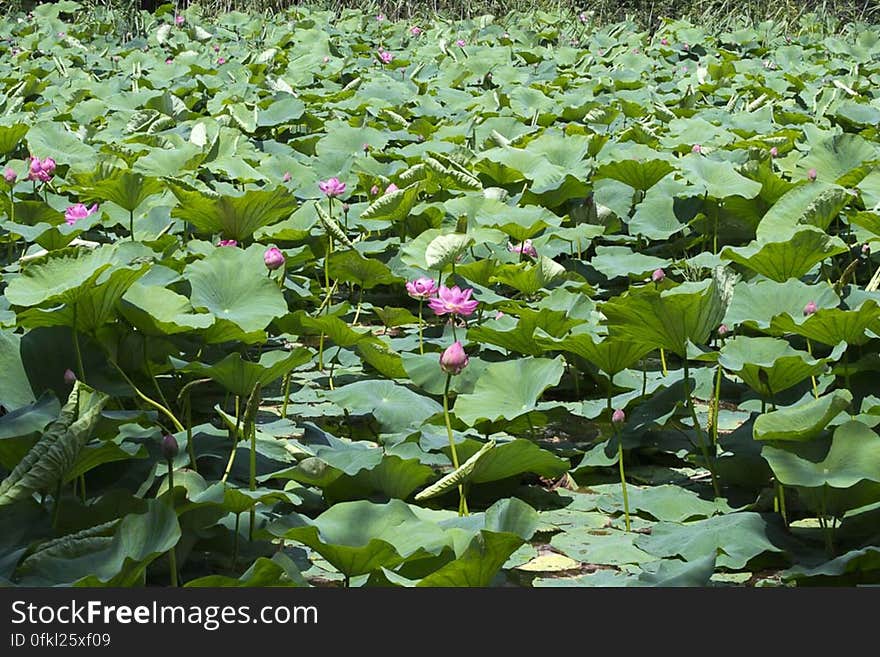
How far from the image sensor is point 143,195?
2689mm

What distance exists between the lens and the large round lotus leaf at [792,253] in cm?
209

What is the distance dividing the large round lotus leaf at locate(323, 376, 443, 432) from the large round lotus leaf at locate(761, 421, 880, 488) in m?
0.64

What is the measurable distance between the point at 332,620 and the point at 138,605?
191mm

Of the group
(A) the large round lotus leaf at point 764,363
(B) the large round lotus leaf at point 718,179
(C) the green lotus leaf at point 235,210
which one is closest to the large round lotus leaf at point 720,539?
(A) the large round lotus leaf at point 764,363

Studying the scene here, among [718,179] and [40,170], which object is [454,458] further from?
[40,170]

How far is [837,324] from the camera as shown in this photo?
174 centimetres

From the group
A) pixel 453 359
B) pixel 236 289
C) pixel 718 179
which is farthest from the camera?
pixel 718 179

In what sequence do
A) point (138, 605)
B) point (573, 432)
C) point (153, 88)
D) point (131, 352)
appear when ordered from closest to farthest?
point (138, 605), point (131, 352), point (573, 432), point (153, 88)

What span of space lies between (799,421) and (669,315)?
291 millimetres

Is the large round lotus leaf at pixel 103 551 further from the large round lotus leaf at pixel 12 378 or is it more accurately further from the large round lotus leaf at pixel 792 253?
the large round lotus leaf at pixel 792 253

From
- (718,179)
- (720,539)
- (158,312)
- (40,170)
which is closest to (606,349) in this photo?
(720,539)

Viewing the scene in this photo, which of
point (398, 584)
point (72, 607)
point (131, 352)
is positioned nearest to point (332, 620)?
point (398, 584)

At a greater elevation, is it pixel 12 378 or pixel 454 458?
pixel 12 378

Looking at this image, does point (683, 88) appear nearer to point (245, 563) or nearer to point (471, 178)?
point (471, 178)
